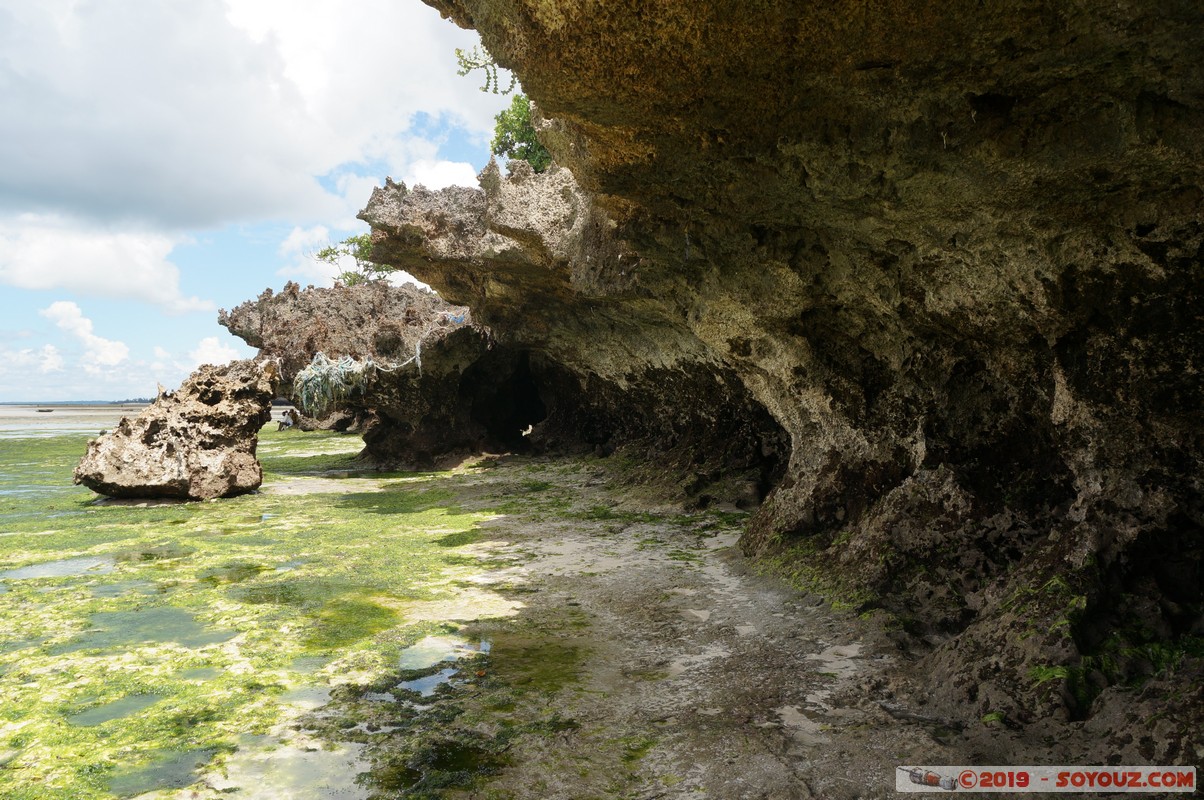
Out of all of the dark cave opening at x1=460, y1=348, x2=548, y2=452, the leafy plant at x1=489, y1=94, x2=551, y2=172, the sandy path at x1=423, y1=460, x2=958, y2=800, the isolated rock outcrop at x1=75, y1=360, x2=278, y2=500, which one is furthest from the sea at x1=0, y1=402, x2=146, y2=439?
the leafy plant at x1=489, y1=94, x2=551, y2=172

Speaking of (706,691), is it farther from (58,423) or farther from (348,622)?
(58,423)

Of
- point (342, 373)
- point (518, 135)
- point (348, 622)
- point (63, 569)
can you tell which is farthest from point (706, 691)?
point (518, 135)

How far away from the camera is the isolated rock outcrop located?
458 inches

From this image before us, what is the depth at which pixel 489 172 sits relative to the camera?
394 inches

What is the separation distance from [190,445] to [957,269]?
11.1 meters

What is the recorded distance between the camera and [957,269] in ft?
16.2

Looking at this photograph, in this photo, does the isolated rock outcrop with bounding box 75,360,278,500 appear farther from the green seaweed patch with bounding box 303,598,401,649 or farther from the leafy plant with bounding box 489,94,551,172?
the leafy plant with bounding box 489,94,551,172

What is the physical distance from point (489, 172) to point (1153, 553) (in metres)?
8.06

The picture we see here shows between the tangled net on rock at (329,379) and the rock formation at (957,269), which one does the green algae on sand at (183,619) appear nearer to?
the rock formation at (957,269)

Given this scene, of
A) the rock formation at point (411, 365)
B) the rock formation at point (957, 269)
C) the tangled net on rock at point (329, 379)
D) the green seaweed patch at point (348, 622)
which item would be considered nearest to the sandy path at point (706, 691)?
the rock formation at point (957, 269)

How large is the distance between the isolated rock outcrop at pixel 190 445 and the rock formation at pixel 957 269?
811 cm

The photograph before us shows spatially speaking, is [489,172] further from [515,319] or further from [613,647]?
[613,647]

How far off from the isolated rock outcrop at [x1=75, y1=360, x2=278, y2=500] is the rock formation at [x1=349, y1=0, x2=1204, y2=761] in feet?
26.6

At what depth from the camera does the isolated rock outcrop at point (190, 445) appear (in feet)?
38.2
